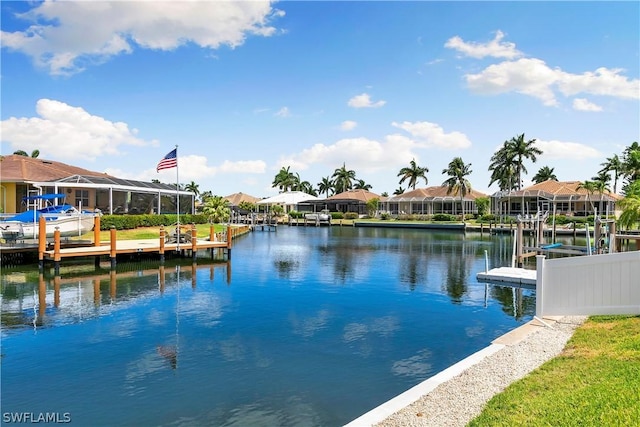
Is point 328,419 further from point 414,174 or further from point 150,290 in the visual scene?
point 414,174

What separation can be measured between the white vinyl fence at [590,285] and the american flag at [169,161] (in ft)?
82.1

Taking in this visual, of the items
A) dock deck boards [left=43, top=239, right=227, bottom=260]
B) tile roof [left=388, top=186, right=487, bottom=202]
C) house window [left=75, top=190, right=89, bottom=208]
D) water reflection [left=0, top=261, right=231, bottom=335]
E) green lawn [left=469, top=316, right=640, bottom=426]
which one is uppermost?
tile roof [left=388, top=186, right=487, bottom=202]

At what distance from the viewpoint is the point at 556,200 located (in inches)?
2576

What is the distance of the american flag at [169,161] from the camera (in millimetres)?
31016

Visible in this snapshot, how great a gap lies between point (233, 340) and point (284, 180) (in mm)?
91785

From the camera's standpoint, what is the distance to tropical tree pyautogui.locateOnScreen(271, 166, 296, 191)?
104 meters

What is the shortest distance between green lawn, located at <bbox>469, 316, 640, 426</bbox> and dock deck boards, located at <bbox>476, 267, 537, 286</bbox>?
463 inches

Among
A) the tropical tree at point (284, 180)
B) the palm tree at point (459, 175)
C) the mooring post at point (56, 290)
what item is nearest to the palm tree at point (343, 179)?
the tropical tree at point (284, 180)

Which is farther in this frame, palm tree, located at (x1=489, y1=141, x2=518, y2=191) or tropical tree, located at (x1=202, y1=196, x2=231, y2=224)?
palm tree, located at (x1=489, y1=141, x2=518, y2=191)

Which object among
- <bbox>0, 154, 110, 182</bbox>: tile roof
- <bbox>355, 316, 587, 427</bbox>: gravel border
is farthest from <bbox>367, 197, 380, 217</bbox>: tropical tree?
<bbox>355, 316, 587, 427</bbox>: gravel border

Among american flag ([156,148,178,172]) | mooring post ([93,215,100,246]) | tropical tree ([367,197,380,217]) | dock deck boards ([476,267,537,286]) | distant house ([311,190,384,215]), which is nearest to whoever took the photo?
dock deck boards ([476,267,537,286])

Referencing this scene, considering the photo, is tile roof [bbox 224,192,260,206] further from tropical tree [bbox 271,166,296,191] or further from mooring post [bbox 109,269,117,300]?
mooring post [bbox 109,269,117,300]

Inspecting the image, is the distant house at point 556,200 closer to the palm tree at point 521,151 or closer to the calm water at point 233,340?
the palm tree at point 521,151

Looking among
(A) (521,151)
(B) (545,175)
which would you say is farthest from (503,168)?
(B) (545,175)
